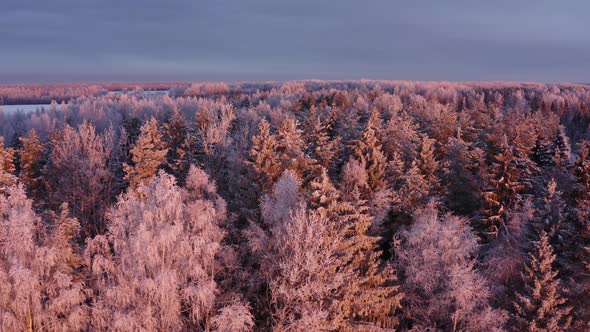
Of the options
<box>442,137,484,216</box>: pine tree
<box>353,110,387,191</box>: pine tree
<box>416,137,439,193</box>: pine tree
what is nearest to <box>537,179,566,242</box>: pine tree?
<box>442,137,484,216</box>: pine tree

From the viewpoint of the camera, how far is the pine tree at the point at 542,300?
75.0ft

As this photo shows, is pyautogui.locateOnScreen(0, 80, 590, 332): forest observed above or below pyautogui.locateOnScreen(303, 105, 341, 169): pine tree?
below

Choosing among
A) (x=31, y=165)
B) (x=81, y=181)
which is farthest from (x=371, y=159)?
(x=31, y=165)

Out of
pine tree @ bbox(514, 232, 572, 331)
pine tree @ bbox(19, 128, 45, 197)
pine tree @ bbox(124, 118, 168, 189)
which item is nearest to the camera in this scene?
pine tree @ bbox(514, 232, 572, 331)

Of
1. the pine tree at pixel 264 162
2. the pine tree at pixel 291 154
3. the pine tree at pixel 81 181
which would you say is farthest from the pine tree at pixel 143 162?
the pine tree at pixel 291 154

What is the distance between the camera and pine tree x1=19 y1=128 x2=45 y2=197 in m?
39.4

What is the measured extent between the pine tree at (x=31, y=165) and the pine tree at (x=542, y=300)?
37316 millimetres

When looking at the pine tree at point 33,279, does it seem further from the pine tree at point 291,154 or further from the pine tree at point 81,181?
the pine tree at point 81,181

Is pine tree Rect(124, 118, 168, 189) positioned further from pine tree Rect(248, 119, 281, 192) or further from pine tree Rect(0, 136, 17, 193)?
pine tree Rect(248, 119, 281, 192)

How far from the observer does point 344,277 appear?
22859 millimetres

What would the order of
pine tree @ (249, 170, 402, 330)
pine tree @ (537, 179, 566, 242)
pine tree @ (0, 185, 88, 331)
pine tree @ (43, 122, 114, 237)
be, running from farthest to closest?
1. pine tree @ (43, 122, 114, 237)
2. pine tree @ (537, 179, 566, 242)
3. pine tree @ (249, 170, 402, 330)
4. pine tree @ (0, 185, 88, 331)

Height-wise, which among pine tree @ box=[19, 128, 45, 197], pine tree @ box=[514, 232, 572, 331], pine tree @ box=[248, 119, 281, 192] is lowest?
pine tree @ box=[514, 232, 572, 331]

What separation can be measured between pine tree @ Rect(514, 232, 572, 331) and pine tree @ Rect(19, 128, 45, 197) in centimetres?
3732

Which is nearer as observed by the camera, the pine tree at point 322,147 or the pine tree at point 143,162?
the pine tree at point 143,162
